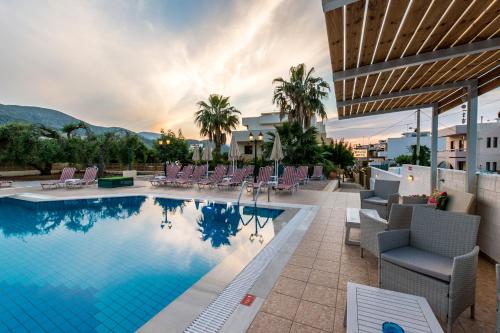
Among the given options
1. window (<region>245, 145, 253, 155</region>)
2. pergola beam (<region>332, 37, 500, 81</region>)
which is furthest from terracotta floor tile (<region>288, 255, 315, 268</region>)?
window (<region>245, 145, 253, 155</region>)

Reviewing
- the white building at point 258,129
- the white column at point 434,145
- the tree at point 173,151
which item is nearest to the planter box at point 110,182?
the tree at point 173,151

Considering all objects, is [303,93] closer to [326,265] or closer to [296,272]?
[326,265]

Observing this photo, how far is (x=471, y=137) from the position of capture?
400cm

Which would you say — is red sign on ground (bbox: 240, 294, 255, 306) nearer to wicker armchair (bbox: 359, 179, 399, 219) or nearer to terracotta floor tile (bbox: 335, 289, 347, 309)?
terracotta floor tile (bbox: 335, 289, 347, 309)

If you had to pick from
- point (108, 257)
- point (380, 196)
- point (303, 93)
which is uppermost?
point (303, 93)

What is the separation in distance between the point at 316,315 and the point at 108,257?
390 cm

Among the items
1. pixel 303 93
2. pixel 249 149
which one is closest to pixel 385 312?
pixel 303 93

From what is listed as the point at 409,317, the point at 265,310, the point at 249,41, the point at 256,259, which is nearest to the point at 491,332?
the point at 409,317

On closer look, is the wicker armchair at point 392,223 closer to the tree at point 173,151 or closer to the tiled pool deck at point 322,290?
the tiled pool deck at point 322,290

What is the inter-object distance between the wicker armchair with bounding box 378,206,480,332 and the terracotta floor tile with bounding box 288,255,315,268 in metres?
1.09

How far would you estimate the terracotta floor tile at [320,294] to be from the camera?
2480 mm

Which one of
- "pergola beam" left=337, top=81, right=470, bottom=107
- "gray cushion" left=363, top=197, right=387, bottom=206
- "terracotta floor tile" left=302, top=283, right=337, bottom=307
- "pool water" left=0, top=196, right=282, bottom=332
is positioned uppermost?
"pergola beam" left=337, top=81, right=470, bottom=107

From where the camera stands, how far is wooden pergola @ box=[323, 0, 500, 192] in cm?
240

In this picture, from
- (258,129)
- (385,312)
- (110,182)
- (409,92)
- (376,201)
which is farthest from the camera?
(258,129)
